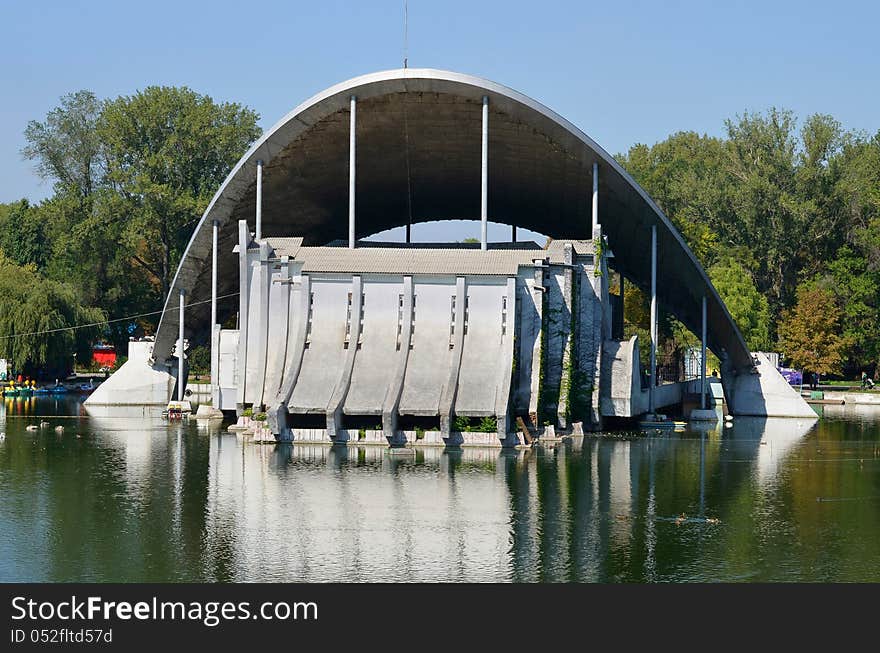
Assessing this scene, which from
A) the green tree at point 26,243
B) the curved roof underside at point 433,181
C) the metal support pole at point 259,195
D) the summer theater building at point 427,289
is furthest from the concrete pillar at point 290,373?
the green tree at point 26,243

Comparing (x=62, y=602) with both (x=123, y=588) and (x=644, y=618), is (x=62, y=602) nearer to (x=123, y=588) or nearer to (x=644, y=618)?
(x=123, y=588)

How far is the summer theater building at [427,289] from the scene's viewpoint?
43.8m

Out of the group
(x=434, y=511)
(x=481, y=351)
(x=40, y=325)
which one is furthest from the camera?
(x=40, y=325)

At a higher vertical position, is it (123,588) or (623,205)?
(623,205)

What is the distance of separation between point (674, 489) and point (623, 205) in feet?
72.8

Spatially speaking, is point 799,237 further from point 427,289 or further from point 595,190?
Answer: point 427,289

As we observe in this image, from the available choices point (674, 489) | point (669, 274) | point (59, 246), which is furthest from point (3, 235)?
point (674, 489)

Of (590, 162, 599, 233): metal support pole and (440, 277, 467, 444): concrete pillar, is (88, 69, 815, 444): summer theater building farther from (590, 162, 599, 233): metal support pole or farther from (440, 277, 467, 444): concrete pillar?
(590, 162, 599, 233): metal support pole

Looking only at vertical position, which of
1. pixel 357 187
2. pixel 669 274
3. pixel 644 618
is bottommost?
pixel 644 618

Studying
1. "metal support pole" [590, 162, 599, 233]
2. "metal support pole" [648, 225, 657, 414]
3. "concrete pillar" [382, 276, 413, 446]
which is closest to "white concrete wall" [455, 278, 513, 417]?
"concrete pillar" [382, 276, 413, 446]

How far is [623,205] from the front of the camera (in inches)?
2132

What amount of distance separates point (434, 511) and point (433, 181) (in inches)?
1273

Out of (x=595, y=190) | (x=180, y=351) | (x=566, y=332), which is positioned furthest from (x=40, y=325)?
(x=566, y=332)

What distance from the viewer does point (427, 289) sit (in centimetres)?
4503
